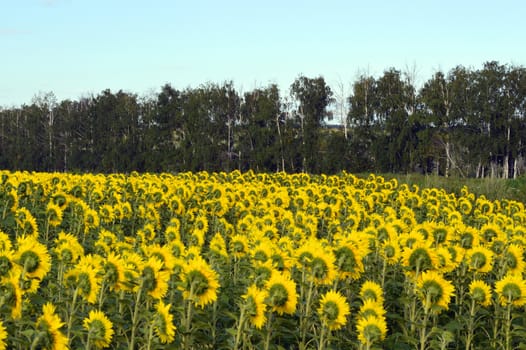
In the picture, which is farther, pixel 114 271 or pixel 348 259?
pixel 348 259

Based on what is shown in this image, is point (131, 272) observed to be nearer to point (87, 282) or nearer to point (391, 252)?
point (87, 282)

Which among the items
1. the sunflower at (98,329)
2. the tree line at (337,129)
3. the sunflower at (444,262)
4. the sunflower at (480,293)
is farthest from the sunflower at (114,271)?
the tree line at (337,129)

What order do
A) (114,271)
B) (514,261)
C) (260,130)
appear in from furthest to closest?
(260,130), (514,261), (114,271)

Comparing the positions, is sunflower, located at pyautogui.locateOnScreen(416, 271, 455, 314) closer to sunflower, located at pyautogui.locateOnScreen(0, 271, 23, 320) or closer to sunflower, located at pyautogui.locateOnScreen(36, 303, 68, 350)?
sunflower, located at pyautogui.locateOnScreen(36, 303, 68, 350)

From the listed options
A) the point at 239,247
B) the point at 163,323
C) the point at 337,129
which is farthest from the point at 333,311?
the point at 337,129

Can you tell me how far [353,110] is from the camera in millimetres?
44531

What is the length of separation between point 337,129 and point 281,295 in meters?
44.6

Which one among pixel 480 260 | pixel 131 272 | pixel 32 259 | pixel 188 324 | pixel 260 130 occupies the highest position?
pixel 260 130

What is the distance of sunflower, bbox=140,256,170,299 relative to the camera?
14.6 feet

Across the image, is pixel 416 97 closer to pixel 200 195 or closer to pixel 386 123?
pixel 386 123

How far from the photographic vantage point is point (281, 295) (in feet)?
13.9

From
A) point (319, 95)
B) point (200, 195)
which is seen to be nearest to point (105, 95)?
point (319, 95)

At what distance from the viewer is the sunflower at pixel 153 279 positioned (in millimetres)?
4457

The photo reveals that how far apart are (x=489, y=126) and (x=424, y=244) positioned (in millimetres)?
39106
